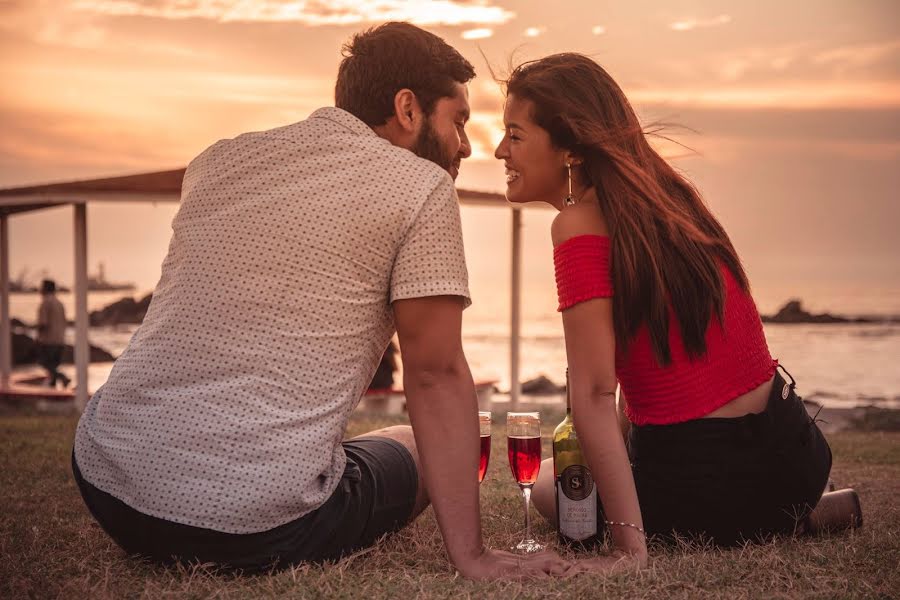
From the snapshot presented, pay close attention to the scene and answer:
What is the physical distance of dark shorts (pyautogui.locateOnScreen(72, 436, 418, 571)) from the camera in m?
2.15

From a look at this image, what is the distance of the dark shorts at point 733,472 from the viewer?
2.54 m

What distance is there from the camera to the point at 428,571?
2.41 m

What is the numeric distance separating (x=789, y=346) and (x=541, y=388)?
7782mm

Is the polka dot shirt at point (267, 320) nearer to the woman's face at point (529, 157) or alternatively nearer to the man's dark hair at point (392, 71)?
the man's dark hair at point (392, 71)

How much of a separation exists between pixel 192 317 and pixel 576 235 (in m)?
1.01

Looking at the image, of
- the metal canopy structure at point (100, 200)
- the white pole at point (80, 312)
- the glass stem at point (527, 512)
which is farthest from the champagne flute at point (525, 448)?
the white pole at point (80, 312)

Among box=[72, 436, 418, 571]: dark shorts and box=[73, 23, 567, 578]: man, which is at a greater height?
box=[73, 23, 567, 578]: man

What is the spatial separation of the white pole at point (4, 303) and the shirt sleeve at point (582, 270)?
11066 mm

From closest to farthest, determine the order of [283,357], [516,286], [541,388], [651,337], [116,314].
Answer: [283,357] → [651,337] → [516,286] → [541,388] → [116,314]

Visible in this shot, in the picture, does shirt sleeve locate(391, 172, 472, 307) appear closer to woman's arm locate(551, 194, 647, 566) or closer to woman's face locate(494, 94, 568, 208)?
woman's arm locate(551, 194, 647, 566)

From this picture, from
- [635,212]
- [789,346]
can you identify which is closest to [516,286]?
[635,212]

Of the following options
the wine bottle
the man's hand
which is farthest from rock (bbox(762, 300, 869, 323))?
the man's hand

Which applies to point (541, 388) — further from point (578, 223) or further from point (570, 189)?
point (578, 223)

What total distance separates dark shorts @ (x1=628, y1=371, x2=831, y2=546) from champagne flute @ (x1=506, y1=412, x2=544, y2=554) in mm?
294
